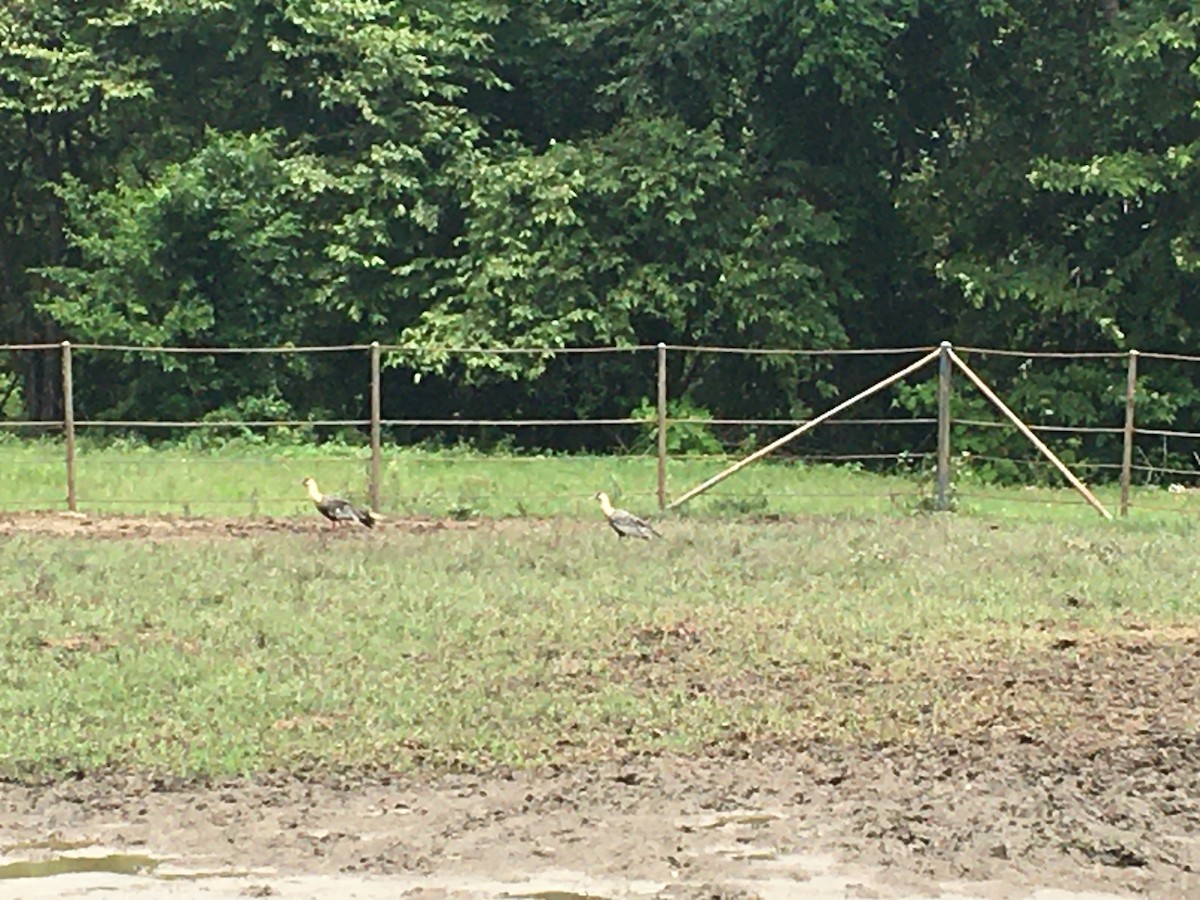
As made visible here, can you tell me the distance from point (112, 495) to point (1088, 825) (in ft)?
33.7

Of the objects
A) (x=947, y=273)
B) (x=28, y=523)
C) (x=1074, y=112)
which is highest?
(x=1074, y=112)

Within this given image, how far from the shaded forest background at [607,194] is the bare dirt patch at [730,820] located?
12.6 metres

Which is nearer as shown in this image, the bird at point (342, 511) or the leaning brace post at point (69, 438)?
the bird at point (342, 511)

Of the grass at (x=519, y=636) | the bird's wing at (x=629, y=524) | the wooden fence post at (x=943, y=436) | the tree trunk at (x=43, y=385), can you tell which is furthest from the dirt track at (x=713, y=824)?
the tree trunk at (x=43, y=385)

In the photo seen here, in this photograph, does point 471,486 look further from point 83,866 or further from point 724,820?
point 83,866

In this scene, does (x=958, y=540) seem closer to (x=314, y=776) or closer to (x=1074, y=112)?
(x=314, y=776)

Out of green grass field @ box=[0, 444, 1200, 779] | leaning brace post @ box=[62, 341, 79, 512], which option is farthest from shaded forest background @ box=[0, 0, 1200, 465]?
leaning brace post @ box=[62, 341, 79, 512]

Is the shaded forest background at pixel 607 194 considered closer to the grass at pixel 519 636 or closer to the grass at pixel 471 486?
the grass at pixel 471 486

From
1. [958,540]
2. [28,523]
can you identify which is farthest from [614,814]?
[28,523]

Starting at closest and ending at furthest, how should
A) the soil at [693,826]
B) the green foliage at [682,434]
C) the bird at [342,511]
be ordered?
the soil at [693,826] → the bird at [342,511] → the green foliage at [682,434]

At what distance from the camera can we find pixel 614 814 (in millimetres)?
5605

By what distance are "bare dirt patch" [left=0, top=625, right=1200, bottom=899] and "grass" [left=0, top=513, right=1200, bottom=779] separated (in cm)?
24

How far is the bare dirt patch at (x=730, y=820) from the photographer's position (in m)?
5.05

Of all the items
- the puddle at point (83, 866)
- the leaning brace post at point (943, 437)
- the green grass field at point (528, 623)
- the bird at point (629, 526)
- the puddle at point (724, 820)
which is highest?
the leaning brace post at point (943, 437)
